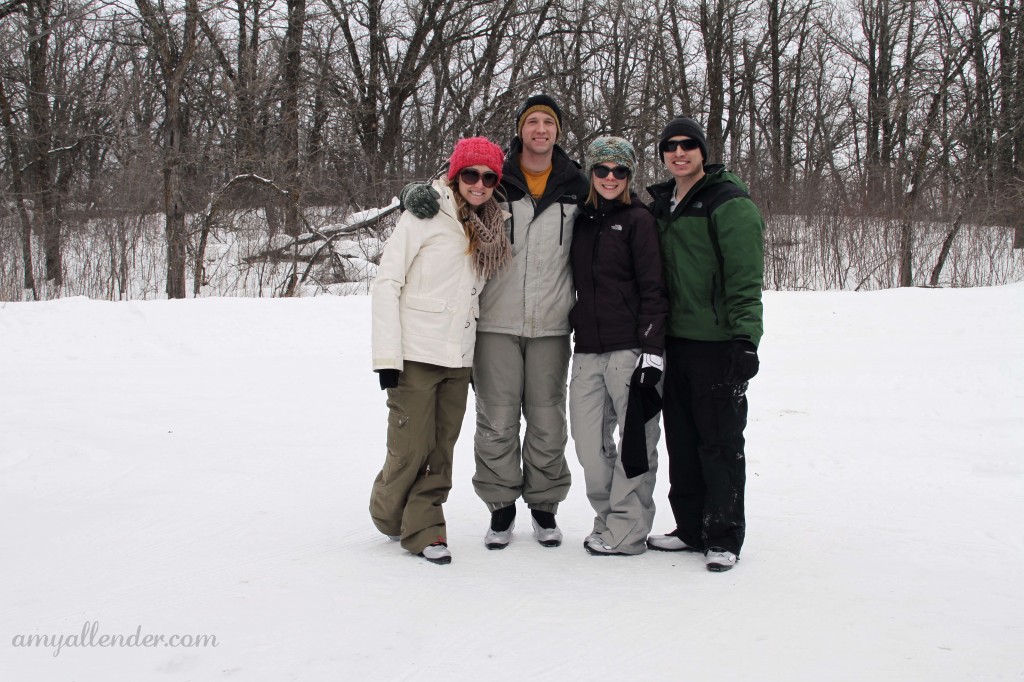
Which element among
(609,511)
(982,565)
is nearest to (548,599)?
(609,511)

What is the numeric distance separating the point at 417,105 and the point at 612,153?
66.4ft

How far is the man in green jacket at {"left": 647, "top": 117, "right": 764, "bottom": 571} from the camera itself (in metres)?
3.26

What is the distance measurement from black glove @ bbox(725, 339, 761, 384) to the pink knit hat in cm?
124

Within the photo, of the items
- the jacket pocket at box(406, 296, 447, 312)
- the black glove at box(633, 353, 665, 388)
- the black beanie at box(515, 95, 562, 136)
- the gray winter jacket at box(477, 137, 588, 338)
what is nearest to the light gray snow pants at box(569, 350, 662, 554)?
the black glove at box(633, 353, 665, 388)

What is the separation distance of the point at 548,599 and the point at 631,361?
41.8 inches

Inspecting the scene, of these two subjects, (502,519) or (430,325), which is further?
(502,519)

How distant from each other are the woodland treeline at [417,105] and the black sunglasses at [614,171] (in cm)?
1014

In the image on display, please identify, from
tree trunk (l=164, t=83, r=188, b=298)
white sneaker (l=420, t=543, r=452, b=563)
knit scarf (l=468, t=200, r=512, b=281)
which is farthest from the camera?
tree trunk (l=164, t=83, r=188, b=298)

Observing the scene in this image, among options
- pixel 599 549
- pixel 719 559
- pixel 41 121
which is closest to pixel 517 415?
pixel 599 549

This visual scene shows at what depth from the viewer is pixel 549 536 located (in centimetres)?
361

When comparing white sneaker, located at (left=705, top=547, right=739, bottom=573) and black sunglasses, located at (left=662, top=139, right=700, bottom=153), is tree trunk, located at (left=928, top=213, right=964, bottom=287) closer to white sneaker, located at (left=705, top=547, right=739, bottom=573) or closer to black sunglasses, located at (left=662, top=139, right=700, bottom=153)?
black sunglasses, located at (left=662, top=139, right=700, bottom=153)

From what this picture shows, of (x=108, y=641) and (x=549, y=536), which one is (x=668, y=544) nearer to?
(x=549, y=536)

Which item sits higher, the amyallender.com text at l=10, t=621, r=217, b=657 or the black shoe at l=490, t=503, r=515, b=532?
the black shoe at l=490, t=503, r=515, b=532

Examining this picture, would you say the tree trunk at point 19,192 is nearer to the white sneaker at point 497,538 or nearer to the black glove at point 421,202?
the black glove at point 421,202
